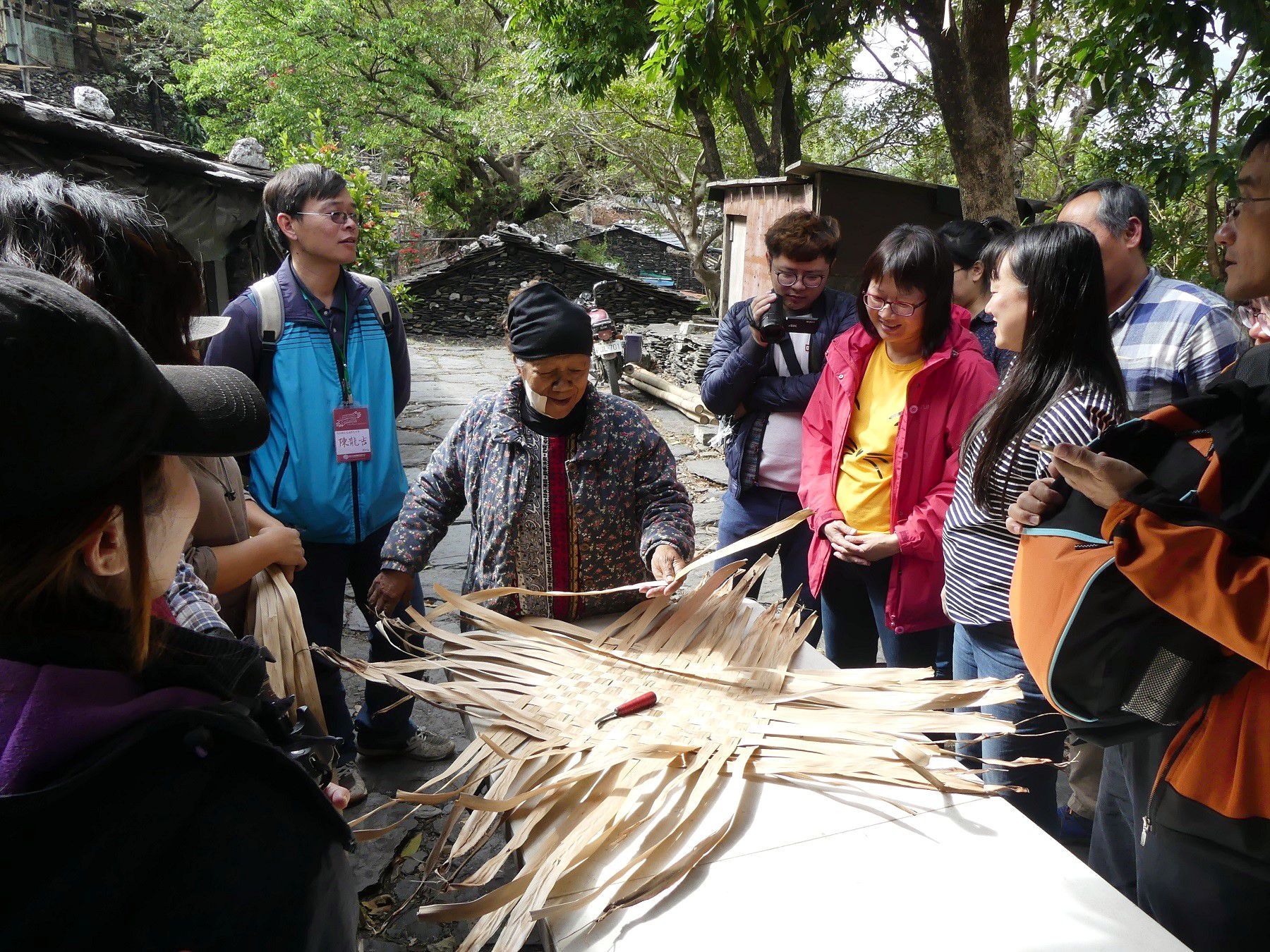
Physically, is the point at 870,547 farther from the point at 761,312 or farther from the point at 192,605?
the point at 192,605

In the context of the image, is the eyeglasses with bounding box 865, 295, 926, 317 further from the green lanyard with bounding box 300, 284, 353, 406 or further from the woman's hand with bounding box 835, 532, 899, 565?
the green lanyard with bounding box 300, 284, 353, 406

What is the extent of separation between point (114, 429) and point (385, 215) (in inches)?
392

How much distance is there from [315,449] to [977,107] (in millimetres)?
4122

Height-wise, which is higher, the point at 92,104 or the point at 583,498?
the point at 92,104

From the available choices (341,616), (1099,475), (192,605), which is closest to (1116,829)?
(1099,475)

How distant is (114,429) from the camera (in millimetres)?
725

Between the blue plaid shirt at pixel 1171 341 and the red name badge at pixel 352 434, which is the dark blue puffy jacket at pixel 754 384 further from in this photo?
the red name badge at pixel 352 434

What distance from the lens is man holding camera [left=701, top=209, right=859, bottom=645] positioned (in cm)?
277

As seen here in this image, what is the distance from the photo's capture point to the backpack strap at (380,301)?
2715mm

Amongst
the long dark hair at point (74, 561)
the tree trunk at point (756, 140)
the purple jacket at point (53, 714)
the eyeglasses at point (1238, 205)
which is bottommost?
the purple jacket at point (53, 714)

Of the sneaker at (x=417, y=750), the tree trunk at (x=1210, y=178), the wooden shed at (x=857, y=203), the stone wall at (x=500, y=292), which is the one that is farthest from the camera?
the stone wall at (x=500, y=292)

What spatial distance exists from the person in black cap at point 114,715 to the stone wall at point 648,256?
25.4 m

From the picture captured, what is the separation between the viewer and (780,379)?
2.83 m

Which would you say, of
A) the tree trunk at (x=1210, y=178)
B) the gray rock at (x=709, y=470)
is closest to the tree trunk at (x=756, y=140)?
the gray rock at (x=709, y=470)
